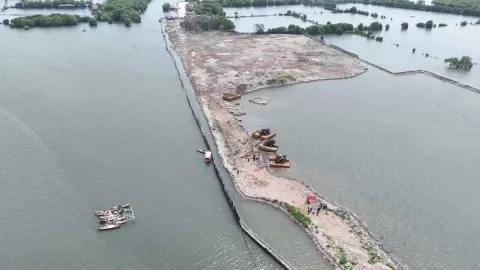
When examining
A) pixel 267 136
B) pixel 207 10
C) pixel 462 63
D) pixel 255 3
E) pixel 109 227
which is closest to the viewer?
pixel 109 227

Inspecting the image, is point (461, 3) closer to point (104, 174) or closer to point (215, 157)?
point (215, 157)

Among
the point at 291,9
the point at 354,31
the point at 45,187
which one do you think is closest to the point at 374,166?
the point at 45,187

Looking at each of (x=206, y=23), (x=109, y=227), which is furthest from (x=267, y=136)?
(x=206, y=23)

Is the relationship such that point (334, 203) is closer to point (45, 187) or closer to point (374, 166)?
point (374, 166)

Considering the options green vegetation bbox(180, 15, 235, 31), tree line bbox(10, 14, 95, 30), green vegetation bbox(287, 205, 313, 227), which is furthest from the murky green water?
green vegetation bbox(180, 15, 235, 31)

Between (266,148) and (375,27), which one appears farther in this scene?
(375,27)

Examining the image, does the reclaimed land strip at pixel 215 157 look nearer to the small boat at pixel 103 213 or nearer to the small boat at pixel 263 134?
the small boat at pixel 263 134
